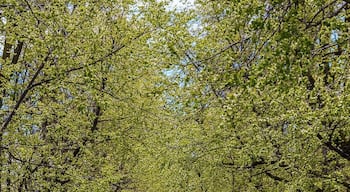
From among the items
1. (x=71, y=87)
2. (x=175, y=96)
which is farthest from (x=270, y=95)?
(x=71, y=87)

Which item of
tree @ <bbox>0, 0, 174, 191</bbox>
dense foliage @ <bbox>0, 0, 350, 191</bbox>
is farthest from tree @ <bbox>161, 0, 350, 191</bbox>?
tree @ <bbox>0, 0, 174, 191</bbox>

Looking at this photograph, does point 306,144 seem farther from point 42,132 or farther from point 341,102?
point 42,132

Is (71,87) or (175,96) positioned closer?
(71,87)

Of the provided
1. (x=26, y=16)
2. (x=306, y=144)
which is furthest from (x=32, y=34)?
(x=306, y=144)

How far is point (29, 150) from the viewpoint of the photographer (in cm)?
1220

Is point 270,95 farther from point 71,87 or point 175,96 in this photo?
point 71,87

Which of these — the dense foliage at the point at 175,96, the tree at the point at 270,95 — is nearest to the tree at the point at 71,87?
the dense foliage at the point at 175,96

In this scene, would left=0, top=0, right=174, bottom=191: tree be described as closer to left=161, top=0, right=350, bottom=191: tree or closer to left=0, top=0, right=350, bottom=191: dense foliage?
left=0, top=0, right=350, bottom=191: dense foliage

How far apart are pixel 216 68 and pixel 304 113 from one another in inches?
131

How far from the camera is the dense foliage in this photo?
273 inches

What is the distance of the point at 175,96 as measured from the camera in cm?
1348

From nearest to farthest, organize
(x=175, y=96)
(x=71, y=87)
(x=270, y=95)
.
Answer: (x=270, y=95) < (x=71, y=87) < (x=175, y=96)

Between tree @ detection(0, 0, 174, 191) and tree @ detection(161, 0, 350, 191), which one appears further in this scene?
tree @ detection(0, 0, 174, 191)

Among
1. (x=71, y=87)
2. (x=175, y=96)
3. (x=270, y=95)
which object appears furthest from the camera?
(x=175, y=96)
